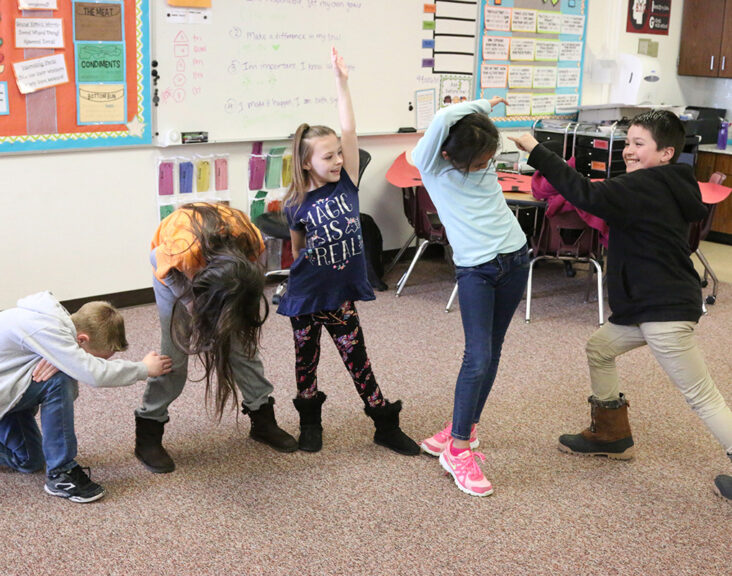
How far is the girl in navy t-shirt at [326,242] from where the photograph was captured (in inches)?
99.5

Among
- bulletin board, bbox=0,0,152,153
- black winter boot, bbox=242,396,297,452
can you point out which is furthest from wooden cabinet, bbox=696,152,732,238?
black winter boot, bbox=242,396,297,452

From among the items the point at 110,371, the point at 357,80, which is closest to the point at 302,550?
the point at 110,371

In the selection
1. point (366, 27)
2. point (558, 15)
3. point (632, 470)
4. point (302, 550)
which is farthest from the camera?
point (558, 15)

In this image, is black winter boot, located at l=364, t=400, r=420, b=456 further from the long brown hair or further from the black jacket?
the black jacket

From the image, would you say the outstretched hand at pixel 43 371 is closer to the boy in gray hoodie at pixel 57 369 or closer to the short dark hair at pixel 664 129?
the boy in gray hoodie at pixel 57 369

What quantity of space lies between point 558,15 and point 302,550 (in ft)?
15.7

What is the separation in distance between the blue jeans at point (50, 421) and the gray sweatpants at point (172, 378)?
0.80 ft

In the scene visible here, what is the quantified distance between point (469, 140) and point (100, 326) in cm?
119

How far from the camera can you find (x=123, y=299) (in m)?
4.45

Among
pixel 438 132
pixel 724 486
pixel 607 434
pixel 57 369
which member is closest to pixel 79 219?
pixel 57 369

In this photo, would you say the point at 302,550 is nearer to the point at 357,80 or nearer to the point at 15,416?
the point at 15,416

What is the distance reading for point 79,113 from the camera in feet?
13.3

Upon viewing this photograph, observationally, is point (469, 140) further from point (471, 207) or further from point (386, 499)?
point (386, 499)

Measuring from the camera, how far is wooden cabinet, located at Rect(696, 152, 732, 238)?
6289mm
